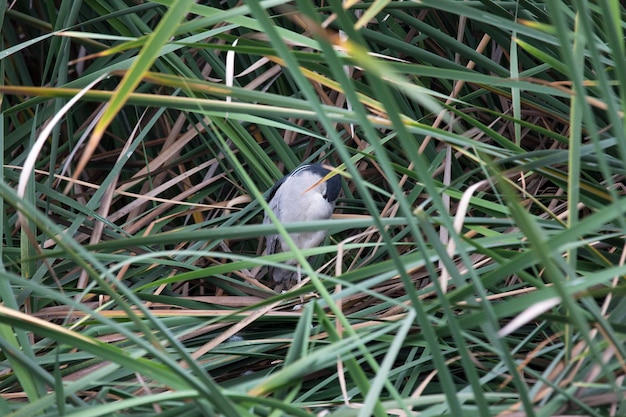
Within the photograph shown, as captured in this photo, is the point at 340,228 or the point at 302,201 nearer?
the point at 340,228

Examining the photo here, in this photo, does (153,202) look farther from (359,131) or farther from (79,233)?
(359,131)

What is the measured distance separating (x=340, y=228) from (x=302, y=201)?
132 cm

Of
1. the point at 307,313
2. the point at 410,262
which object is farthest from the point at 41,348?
the point at 410,262

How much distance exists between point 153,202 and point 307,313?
→ 1.13 meters

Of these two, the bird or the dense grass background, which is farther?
the bird

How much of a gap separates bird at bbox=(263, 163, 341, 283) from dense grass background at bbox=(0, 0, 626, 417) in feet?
0.20

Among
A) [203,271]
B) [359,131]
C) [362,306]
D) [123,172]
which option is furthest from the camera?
[123,172]

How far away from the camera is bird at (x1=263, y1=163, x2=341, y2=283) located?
84.1 inches

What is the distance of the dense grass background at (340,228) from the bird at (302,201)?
6 cm

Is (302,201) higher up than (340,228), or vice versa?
A: (340,228)

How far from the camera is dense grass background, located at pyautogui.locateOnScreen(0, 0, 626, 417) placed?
0.80 metres

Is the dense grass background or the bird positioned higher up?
the dense grass background

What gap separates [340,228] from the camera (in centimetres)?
99

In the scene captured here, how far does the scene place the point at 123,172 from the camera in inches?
86.7
